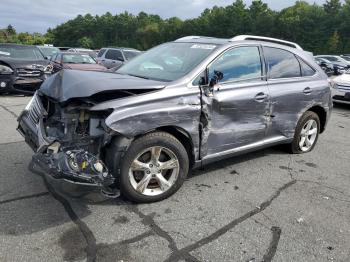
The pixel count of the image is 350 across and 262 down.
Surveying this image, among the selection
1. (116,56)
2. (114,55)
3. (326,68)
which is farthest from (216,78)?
(114,55)

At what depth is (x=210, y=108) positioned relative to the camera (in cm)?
413

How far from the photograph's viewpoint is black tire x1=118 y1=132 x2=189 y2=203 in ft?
11.7

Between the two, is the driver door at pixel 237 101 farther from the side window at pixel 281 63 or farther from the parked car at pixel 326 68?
the parked car at pixel 326 68

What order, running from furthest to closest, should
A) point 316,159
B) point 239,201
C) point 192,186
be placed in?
point 316,159, point 192,186, point 239,201

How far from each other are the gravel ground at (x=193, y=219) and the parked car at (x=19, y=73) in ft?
19.4

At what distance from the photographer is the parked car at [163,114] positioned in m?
3.51

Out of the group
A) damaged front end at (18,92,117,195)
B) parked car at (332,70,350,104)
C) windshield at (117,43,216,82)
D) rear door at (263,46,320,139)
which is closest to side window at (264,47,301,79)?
rear door at (263,46,320,139)

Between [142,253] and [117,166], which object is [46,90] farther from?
[142,253]

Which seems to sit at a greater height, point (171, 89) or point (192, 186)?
point (171, 89)

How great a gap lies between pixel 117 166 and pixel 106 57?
14.9 m

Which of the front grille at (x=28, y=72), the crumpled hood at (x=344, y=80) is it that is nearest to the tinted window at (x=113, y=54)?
the front grille at (x=28, y=72)

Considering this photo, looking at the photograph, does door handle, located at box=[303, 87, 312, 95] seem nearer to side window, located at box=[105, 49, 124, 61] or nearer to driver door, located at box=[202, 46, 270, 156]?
driver door, located at box=[202, 46, 270, 156]

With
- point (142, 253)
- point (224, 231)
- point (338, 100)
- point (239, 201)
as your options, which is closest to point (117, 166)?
point (142, 253)

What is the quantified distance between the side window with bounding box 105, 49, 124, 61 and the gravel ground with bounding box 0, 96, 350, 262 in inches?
467
